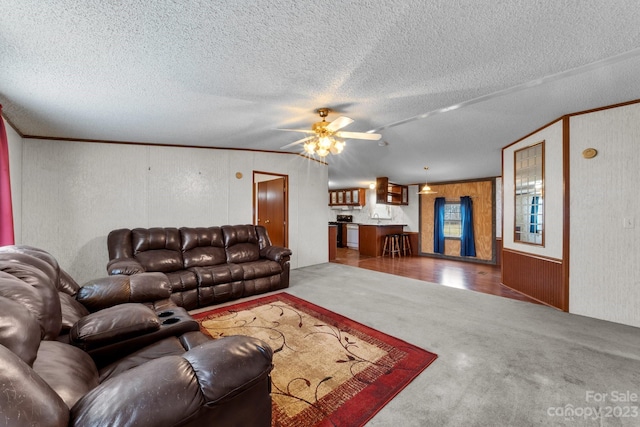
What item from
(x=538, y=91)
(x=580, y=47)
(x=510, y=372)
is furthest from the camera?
(x=538, y=91)

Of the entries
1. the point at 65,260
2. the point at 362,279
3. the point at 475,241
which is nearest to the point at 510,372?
the point at 362,279

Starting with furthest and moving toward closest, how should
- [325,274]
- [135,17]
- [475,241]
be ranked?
[475,241] → [325,274] → [135,17]

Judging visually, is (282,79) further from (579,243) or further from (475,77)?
(579,243)

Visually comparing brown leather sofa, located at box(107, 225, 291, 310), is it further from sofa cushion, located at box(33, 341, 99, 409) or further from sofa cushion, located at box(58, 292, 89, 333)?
sofa cushion, located at box(33, 341, 99, 409)

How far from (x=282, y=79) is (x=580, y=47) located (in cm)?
221

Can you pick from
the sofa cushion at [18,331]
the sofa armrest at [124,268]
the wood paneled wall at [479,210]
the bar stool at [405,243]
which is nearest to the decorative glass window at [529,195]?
the wood paneled wall at [479,210]

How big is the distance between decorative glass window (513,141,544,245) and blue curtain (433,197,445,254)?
140 inches

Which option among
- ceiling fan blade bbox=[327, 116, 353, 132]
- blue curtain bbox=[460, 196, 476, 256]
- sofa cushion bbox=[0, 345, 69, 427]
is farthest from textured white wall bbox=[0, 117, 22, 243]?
blue curtain bbox=[460, 196, 476, 256]

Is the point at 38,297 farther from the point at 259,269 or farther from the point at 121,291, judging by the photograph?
the point at 259,269

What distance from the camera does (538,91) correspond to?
2.58 meters

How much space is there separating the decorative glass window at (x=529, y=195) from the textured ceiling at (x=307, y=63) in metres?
0.49

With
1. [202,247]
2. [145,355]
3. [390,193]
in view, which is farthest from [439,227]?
[145,355]

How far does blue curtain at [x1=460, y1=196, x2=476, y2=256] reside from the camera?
23.8ft

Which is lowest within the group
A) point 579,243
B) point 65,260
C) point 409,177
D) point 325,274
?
point 325,274
